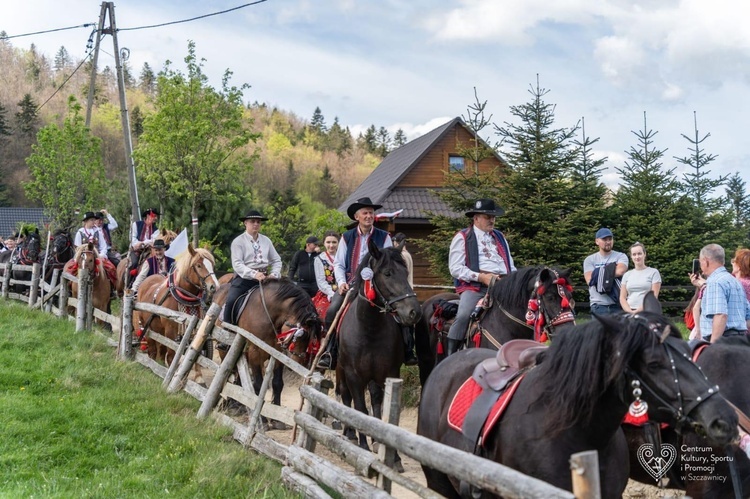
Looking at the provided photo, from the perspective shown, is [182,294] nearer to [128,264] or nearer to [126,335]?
[126,335]

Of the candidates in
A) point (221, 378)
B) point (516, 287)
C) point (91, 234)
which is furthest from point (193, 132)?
point (516, 287)

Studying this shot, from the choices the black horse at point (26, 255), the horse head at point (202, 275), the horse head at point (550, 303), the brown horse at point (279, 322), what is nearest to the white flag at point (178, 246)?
the horse head at point (202, 275)

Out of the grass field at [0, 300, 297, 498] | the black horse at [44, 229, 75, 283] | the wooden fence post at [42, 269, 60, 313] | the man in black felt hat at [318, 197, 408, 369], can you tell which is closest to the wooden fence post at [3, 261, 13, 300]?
the black horse at [44, 229, 75, 283]

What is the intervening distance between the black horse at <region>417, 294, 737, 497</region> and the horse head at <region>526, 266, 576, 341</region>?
7.53 feet

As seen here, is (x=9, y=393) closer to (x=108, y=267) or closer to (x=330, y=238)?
(x=330, y=238)

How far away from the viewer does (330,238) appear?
11375 mm

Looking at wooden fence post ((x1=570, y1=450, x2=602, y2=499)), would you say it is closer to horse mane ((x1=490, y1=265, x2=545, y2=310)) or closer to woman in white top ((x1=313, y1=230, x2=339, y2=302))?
horse mane ((x1=490, y1=265, x2=545, y2=310))

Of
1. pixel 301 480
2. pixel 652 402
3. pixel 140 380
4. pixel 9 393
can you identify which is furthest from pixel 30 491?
pixel 652 402

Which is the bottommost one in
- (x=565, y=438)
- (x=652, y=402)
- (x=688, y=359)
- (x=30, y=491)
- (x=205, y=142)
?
(x=30, y=491)

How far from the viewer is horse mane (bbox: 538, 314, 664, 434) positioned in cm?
313

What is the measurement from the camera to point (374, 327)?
6930 mm

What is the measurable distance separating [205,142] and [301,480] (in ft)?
39.9

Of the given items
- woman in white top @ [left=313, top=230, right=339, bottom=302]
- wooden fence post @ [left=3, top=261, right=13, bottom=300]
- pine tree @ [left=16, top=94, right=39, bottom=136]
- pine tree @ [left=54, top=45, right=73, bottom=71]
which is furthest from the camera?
pine tree @ [left=54, top=45, right=73, bottom=71]

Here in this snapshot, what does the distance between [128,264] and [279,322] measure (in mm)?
7048
